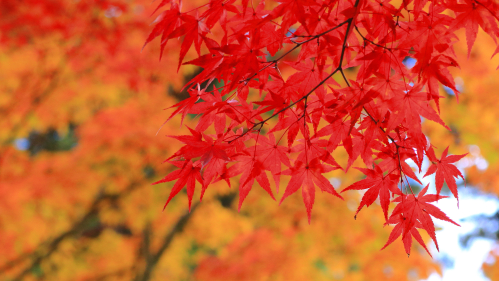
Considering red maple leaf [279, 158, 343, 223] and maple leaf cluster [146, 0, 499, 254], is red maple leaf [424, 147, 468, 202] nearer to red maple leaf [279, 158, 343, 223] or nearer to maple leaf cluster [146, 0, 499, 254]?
maple leaf cluster [146, 0, 499, 254]

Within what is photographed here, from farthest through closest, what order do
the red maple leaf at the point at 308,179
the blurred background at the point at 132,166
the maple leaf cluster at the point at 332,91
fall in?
1. the blurred background at the point at 132,166
2. the red maple leaf at the point at 308,179
3. the maple leaf cluster at the point at 332,91

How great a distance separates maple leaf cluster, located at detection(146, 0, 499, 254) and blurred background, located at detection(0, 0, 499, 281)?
103 inches

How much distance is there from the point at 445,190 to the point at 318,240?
6011mm

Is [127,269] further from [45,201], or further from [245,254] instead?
[245,254]

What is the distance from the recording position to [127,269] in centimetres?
476

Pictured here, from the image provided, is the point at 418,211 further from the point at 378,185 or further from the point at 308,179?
the point at 308,179

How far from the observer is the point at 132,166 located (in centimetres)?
421

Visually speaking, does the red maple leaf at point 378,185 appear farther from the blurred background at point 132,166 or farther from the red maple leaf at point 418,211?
the blurred background at point 132,166

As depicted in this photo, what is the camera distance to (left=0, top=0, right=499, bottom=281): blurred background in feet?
12.1

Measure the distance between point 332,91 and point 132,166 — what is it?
11.9ft

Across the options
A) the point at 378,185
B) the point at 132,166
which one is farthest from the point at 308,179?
the point at 132,166

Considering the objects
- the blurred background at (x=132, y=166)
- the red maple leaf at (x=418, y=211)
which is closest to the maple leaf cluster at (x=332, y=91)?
the red maple leaf at (x=418, y=211)

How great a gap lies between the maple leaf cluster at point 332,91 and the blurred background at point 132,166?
2.61m

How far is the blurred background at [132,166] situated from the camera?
12.1ft
